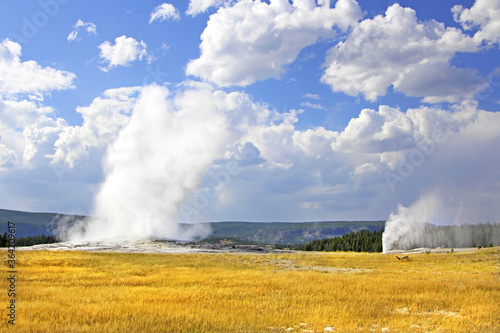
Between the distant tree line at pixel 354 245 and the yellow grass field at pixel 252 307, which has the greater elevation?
the yellow grass field at pixel 252 307

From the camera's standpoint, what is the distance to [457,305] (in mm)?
17922

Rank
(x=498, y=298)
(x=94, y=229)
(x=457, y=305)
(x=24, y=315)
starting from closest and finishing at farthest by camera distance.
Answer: (x=24, y=315), (x=457, y=305), (x=498, y=298), (x=94, y=229)

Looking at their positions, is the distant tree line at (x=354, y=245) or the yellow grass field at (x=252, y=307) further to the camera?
the distant tree line at (x=354, y=245)

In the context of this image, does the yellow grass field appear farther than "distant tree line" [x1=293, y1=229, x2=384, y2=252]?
No

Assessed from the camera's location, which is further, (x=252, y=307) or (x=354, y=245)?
(x=354, y=245)

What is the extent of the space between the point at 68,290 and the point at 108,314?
24.5 ft

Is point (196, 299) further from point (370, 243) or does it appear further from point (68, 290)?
point (370, 243)

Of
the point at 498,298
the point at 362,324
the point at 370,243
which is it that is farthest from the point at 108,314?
the point at 370,243

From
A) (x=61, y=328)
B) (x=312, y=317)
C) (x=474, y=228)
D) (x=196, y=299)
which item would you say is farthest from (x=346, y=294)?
(x=474, y=228)

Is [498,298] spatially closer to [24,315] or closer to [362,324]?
[362,324]

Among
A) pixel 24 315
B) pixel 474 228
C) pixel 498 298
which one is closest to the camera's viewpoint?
pixel 24 315

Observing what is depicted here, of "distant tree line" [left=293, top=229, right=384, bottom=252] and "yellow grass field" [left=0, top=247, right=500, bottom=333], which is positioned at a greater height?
"yellow grass field" [left=0, top=247, right=500, bottom=333]

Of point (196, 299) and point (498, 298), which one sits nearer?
point (196, 299)

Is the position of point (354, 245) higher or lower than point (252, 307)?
lower
